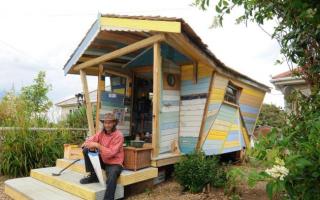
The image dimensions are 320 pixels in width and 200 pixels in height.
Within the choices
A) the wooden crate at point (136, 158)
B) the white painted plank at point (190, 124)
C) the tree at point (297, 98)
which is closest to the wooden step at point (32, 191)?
the wooden crate at point (136, 158)

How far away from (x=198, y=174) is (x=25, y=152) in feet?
13.7

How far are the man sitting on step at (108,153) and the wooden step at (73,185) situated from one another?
0.48ft

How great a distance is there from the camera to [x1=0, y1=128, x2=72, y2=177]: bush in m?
7.41

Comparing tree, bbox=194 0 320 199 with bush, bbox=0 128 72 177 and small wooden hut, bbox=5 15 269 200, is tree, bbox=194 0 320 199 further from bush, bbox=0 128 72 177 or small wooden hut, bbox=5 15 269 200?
bush, bbox=0 128 72 177

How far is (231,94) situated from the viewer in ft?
27.8

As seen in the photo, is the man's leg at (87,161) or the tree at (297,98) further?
the man's leg at (87,161)

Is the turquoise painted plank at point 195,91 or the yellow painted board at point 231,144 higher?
the turquoise painted plank at point 195,91

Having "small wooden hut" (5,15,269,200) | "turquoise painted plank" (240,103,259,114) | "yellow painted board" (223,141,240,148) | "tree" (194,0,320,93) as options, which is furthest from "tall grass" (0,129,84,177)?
"tree" (194,0,320,93)

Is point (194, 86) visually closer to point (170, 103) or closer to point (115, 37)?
point (170, 103)

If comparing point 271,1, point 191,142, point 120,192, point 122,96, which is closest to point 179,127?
point 191,142

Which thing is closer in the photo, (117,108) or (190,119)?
(190,119)

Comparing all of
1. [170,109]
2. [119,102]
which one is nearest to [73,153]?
[119,102]

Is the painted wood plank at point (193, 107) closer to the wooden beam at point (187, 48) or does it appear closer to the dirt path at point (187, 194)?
the wooden beam at point (187, 48)

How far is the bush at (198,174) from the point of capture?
567 cm
